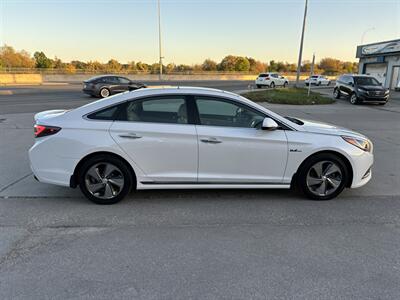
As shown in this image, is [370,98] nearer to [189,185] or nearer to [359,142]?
[359,142]

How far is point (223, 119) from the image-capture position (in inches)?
155

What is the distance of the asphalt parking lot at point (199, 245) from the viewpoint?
2410 mm

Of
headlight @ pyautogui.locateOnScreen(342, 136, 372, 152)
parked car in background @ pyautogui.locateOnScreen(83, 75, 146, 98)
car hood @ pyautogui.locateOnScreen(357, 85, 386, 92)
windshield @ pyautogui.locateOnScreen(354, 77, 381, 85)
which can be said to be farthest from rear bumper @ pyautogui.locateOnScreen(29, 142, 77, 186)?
windshield @ pyautogui.locateOnScreen(354, 77, 381, 85)

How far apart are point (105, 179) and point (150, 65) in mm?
78529

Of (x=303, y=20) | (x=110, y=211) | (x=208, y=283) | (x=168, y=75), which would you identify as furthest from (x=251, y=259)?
(x=168, y=75)

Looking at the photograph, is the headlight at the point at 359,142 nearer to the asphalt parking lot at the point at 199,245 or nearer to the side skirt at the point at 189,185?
the asphalt parking lot at the point at 199,245

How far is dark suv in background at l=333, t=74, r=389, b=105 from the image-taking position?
1728 centimetres

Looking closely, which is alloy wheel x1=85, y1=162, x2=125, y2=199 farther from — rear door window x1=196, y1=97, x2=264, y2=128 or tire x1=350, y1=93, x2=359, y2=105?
tire x1=350, y1=93, x2=359, y2=105

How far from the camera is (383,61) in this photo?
1231 inches

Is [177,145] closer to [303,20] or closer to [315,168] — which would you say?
[315,168]

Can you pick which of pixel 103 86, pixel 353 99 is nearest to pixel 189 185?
pixel 103 86

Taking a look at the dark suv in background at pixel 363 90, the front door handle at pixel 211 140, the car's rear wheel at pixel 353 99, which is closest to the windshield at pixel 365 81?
the dark suv in background at pixel 363 90

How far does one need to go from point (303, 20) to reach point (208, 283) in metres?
26.2

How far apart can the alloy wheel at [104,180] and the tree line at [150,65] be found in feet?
166
